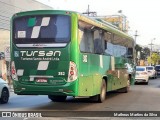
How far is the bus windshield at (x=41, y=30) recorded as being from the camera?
13180mm

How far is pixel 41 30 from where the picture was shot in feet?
44.0

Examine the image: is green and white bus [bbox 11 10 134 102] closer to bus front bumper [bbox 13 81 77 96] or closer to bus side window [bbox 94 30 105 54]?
bus front bumper [bbox 13 81 77 96]

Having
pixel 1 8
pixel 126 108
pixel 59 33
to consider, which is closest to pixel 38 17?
pixel 59 33

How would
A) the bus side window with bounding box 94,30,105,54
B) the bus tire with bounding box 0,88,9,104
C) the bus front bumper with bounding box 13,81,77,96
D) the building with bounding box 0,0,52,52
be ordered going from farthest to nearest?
the building with bounding box 0,0,52,52
the bus tire with bounding box 0,88,9,104
the bus side window with bounding box 94,30,105,54
the bus front bumper with bounding box 13,81,77,96

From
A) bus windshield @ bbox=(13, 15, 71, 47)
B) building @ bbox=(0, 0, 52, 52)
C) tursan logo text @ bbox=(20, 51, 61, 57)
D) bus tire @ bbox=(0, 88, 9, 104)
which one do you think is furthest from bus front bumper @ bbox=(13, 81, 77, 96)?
building @ bbox=(0, 0, 52, 52)

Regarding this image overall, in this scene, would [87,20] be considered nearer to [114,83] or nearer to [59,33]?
[59,33]

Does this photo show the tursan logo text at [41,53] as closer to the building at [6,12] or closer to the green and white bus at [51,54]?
the green and white bus at [51,54]

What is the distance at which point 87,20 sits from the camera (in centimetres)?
1440

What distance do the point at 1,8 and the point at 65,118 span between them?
2733 centimetres

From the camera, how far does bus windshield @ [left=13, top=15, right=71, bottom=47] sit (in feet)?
43.2

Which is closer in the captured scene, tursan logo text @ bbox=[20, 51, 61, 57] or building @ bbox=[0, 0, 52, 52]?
tursan logo text @ bbox=[20, 51, 61, 57]

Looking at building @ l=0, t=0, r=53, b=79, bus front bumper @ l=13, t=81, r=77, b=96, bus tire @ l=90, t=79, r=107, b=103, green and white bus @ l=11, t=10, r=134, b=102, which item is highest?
building @ l=0, t=0, r=53, b=79

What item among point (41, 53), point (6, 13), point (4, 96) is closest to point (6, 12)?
point (6, 13)

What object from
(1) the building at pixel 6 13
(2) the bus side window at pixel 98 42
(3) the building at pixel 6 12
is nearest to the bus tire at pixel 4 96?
(2) the bus side window at pixel 98 42
